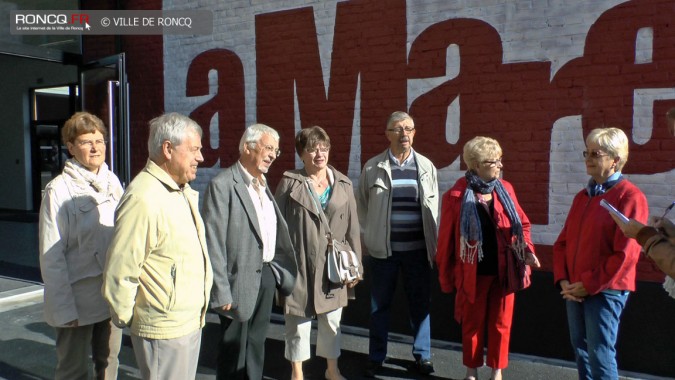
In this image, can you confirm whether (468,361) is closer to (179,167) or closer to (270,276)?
(270,276)

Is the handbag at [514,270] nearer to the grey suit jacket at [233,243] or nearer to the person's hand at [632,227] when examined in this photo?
the person's hand at [632,227]

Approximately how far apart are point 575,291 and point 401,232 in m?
1.38

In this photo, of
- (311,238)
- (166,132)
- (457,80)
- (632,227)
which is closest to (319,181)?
(311,238)

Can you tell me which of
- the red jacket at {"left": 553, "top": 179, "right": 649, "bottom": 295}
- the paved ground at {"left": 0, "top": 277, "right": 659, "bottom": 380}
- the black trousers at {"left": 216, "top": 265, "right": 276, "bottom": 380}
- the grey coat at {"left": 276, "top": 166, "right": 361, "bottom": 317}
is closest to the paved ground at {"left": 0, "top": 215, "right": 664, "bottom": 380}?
the paved ground at {"left": 0, "top": 277, "right": 659, "bottom": 380}

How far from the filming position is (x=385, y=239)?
14.2 feet

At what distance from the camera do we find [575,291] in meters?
3.29

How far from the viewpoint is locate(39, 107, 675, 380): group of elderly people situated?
2646 mm

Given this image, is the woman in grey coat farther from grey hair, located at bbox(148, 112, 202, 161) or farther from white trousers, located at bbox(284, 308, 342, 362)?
grey hair, located at bbox(148, 112, 202, 161)

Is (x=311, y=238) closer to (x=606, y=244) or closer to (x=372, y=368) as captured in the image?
(x=372, y=368)

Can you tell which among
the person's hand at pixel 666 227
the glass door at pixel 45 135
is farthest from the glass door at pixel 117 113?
the glass door at pixel 45 135

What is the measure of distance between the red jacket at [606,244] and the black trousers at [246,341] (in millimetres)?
1808

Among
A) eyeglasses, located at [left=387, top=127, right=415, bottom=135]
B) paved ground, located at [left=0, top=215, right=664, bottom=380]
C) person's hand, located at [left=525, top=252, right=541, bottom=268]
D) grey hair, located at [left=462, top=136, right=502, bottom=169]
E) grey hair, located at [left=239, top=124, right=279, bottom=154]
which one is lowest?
paved ground, located at [left=0, top=215, right=664, bottom=380]

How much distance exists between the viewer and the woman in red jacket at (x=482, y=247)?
3840 millimetres

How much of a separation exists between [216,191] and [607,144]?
2190 millimetres
